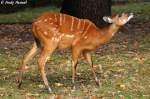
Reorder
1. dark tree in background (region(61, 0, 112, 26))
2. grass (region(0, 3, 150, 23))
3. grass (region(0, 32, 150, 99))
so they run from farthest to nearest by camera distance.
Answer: grass (region(0, 3, 150, 23))
dark tree in background (region(61, 0, 112, 26))
grass (region(0, 32, 150, 99))

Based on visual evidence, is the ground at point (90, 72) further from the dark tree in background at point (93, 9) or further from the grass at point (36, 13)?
the grass at point (36, 13)

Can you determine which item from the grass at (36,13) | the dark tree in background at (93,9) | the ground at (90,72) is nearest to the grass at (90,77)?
the ground at (90,72)

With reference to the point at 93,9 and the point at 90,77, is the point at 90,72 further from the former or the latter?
the point at 93,9

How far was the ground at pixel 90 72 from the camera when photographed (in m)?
8.01

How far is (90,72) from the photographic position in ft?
32.2

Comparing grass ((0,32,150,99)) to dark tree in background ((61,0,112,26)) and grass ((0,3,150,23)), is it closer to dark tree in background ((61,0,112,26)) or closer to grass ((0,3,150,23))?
dark tree in background ((61,0,112,26))

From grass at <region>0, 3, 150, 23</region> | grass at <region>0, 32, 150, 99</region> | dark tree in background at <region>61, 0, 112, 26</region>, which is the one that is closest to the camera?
grass at <region>0, 32, 150, 99</region>

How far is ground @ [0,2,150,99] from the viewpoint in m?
8.01

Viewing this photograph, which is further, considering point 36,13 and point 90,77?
point 36,13

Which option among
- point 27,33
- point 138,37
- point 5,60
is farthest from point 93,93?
point 27,33

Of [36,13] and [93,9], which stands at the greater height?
[93,9]

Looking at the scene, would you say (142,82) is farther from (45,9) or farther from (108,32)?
(45,9)

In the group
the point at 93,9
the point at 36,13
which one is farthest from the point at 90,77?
the point at 36,13

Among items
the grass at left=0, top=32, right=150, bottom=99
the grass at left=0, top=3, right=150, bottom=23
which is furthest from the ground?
the grass at left=0, top=3, right=150, bottom=23
